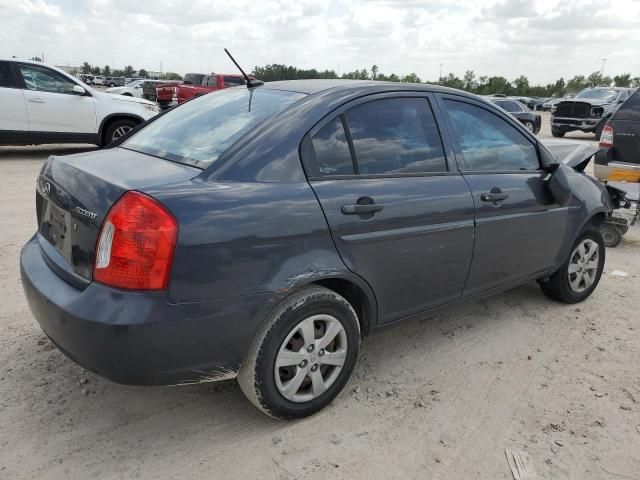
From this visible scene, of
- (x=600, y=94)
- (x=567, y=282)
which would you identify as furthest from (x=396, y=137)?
(x=600, y=94)

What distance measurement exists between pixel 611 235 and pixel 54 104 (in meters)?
8.97

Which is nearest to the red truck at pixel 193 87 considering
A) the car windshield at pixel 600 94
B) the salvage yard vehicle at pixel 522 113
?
the salvage yard vehicle at pixel 522 113

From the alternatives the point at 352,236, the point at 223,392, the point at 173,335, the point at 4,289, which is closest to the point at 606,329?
the point at 352,236

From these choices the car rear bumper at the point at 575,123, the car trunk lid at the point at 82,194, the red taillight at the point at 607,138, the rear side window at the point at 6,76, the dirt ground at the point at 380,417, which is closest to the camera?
the car trunk lid at the point at 82,194

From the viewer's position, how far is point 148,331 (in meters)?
2.12

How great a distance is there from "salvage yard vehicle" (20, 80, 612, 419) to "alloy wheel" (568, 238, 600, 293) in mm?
783

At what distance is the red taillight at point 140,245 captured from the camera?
212 cm

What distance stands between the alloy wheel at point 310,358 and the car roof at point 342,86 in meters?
1.24

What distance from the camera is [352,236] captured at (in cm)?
262

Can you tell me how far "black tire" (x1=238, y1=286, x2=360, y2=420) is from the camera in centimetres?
241

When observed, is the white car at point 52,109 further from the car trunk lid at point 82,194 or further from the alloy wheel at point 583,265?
the alloy wheel at point 583,265

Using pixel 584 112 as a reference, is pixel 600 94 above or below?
above

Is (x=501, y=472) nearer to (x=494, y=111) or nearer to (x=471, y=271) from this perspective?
(x=471, y=271)

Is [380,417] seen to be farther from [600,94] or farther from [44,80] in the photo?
[600,94]
